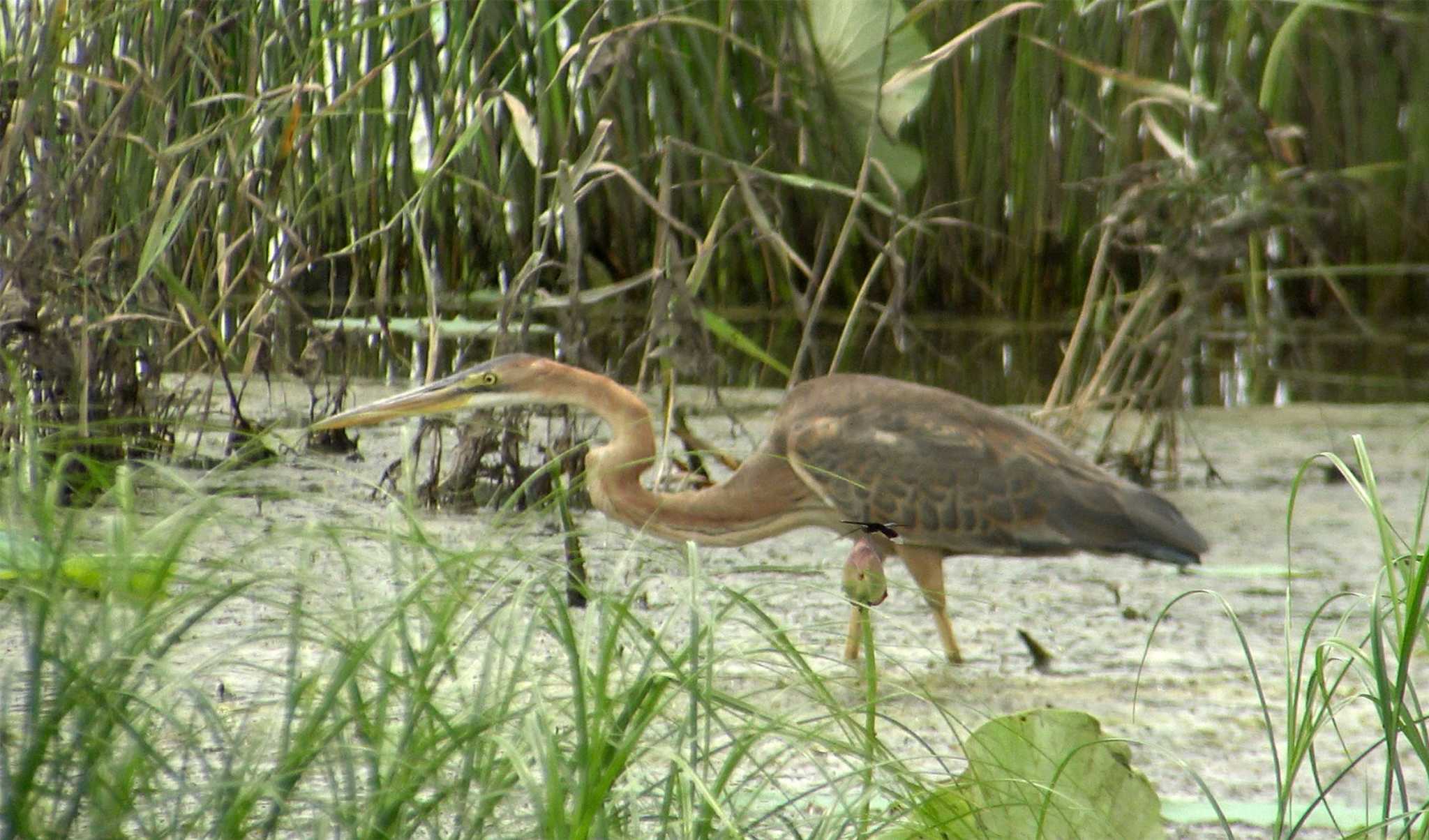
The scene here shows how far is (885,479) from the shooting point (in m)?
3.24

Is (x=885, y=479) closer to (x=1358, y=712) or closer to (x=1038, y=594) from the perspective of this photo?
(x=1038, y=594)

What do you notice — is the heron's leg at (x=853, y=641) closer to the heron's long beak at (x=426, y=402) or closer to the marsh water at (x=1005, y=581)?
the marsh water at (x=1005, y=581)

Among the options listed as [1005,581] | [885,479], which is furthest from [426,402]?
[1005,581]

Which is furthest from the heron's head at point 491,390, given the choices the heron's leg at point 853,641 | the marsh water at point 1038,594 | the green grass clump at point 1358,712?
the green grass clump at point 1358,712

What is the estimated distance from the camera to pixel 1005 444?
130 inches

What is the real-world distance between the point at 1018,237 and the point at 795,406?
289cm

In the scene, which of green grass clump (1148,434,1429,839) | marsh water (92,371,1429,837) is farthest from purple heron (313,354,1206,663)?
green grass clump (1148,434,1429,839)

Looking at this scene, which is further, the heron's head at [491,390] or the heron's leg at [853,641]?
the heron's head at [491,390]

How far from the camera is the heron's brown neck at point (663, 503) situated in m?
3.28

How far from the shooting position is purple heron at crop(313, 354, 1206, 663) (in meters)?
3.18

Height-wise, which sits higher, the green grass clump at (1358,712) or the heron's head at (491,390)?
the heron's head at (491,390)

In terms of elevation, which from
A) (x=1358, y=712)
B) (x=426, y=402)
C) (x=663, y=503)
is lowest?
(x=1358, y=712)

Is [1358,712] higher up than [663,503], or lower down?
lower down

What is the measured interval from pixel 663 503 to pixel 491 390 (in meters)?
0.41
